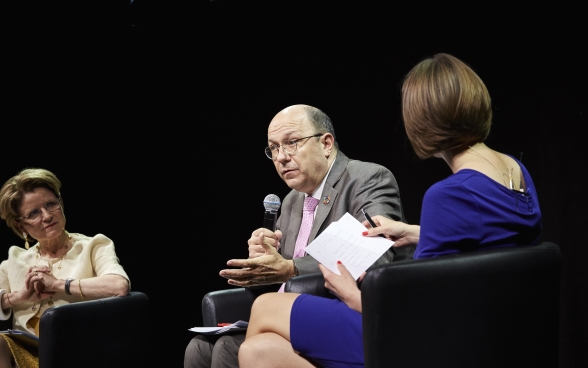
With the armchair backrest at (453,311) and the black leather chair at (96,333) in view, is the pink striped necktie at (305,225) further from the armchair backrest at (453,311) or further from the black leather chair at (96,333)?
the armchair backrest at (453,311)

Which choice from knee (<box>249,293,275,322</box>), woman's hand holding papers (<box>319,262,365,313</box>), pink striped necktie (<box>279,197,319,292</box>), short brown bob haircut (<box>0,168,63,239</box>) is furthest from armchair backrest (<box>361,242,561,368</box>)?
short brown bob haircut (<box>0,168,63,239</box>)

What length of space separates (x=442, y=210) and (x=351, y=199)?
3.51 ft

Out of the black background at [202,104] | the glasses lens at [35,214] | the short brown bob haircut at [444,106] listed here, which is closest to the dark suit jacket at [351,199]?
the short brown bob haircut at [444,106]

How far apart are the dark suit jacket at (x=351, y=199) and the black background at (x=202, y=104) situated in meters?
1.00

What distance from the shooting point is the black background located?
355 cm

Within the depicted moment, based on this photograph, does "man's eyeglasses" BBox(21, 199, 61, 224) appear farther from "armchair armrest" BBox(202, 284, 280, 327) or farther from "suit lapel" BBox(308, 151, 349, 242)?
"suit lapel" BBox(308, 151, 349, 242)

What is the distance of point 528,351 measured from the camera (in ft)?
5.14

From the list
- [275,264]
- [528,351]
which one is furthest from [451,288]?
[275,264]

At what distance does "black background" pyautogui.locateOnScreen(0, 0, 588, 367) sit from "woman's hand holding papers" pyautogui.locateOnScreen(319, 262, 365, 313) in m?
1.87

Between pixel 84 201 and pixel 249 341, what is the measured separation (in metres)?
2.55

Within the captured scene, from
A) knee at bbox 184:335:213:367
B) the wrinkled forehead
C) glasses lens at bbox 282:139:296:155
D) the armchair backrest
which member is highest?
the wrinkled forehead

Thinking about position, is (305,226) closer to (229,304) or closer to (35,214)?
(229,304)

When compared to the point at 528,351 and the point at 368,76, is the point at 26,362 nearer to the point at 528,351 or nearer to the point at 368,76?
the point at 528,351

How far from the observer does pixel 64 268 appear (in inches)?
115
